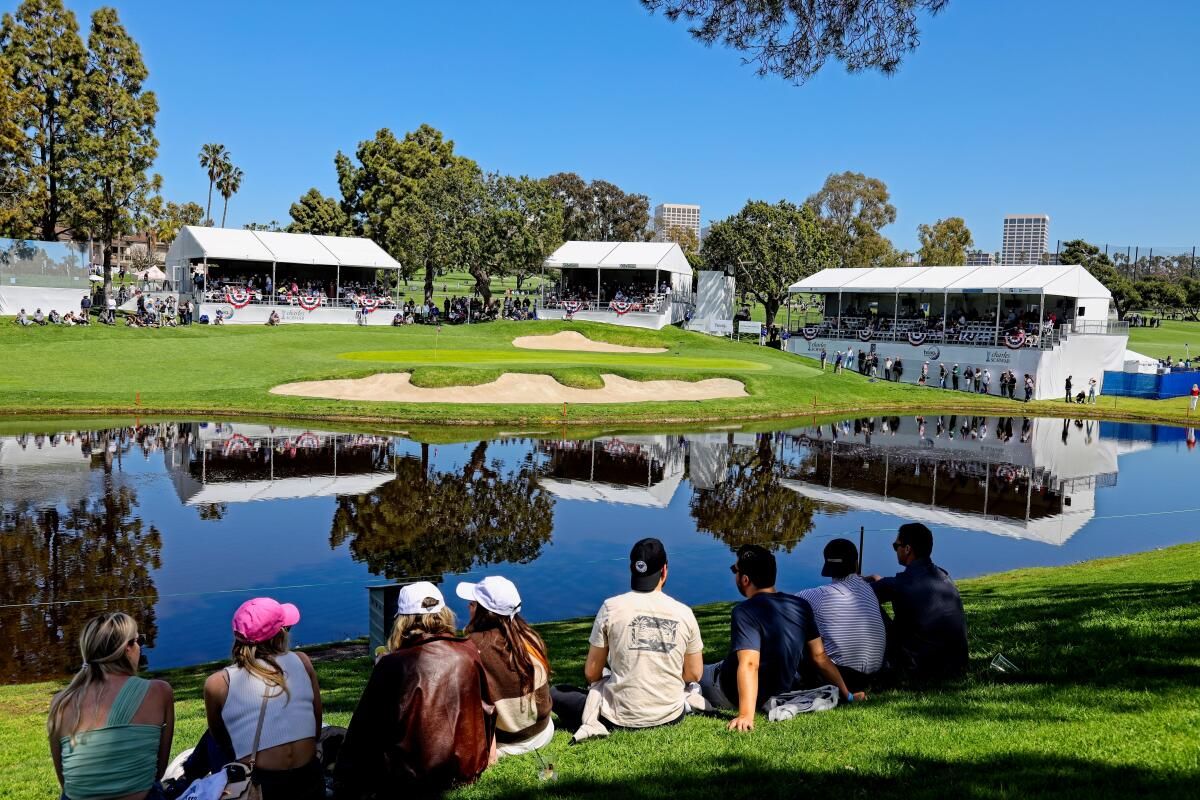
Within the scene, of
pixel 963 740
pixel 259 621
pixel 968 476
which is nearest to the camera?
pixel 259 621

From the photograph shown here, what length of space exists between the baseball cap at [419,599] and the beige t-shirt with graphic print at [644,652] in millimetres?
1274

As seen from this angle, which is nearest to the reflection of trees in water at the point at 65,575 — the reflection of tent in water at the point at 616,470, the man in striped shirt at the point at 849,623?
the man in striped shirt at the point at 849,623

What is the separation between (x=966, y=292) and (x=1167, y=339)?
51.7 meters

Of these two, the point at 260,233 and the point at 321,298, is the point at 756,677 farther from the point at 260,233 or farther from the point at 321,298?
the point at 260,233

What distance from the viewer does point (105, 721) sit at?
16.3ft

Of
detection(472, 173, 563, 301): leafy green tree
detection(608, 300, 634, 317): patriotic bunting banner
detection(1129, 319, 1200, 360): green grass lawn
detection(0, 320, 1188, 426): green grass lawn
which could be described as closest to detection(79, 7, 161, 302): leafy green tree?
detection(0, 320, 1188, 426): green grass lawn

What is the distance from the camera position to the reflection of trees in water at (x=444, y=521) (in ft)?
51.9

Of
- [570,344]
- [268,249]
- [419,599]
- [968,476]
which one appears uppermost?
[268,249]

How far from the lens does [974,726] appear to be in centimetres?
620

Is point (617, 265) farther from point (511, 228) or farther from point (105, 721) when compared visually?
point (105, 721)

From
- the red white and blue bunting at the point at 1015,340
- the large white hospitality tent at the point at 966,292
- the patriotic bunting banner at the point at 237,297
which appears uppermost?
the large white hospitality tent at the point at 966,292

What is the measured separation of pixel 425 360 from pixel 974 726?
38.1m

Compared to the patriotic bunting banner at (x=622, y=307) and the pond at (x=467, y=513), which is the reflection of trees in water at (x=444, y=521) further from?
the patriotic bunting banner at (x=622, y=307)

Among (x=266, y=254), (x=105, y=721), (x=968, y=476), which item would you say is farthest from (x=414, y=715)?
(x=266, y=254)
